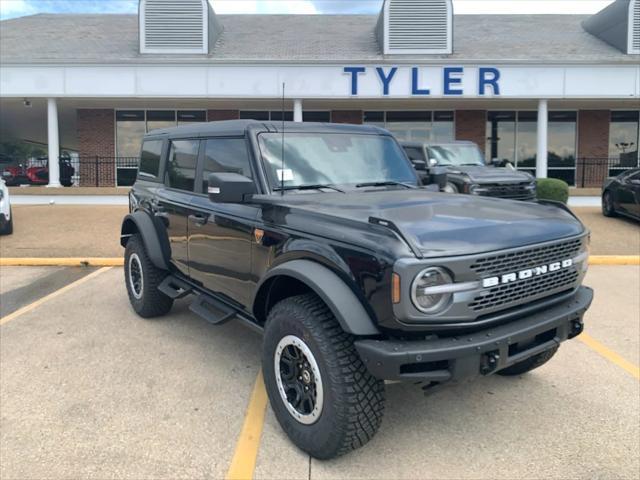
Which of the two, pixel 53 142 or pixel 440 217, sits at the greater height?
pixel 53 142

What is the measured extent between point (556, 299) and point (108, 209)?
44.0 ft

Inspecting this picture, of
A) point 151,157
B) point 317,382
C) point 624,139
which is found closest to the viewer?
point 317,382

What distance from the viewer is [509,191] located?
10.5 m

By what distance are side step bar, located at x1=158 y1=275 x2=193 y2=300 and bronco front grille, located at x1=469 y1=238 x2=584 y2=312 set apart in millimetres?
2809

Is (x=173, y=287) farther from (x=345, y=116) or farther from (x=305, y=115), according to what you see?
(x=345, y=116)

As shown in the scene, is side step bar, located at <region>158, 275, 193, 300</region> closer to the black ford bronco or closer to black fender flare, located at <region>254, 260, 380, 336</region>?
the black ford bronco

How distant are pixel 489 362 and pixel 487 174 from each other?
8269mm

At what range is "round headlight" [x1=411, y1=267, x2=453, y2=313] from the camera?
2625mm

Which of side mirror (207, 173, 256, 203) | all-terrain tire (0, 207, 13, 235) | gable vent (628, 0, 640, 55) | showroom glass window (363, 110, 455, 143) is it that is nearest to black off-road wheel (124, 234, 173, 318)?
side mirror (207, 173, 256, 203)

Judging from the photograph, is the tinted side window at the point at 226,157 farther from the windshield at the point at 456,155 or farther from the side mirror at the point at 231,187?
the windshield at the point at 456,155

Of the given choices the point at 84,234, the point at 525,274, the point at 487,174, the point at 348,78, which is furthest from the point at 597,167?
Result: the point at 525,274

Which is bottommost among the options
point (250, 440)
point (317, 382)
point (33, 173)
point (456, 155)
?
point (250, 440)

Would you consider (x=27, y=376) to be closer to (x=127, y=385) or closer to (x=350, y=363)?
(x=127, y=385)

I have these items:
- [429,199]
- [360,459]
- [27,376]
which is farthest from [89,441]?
[429,199]
